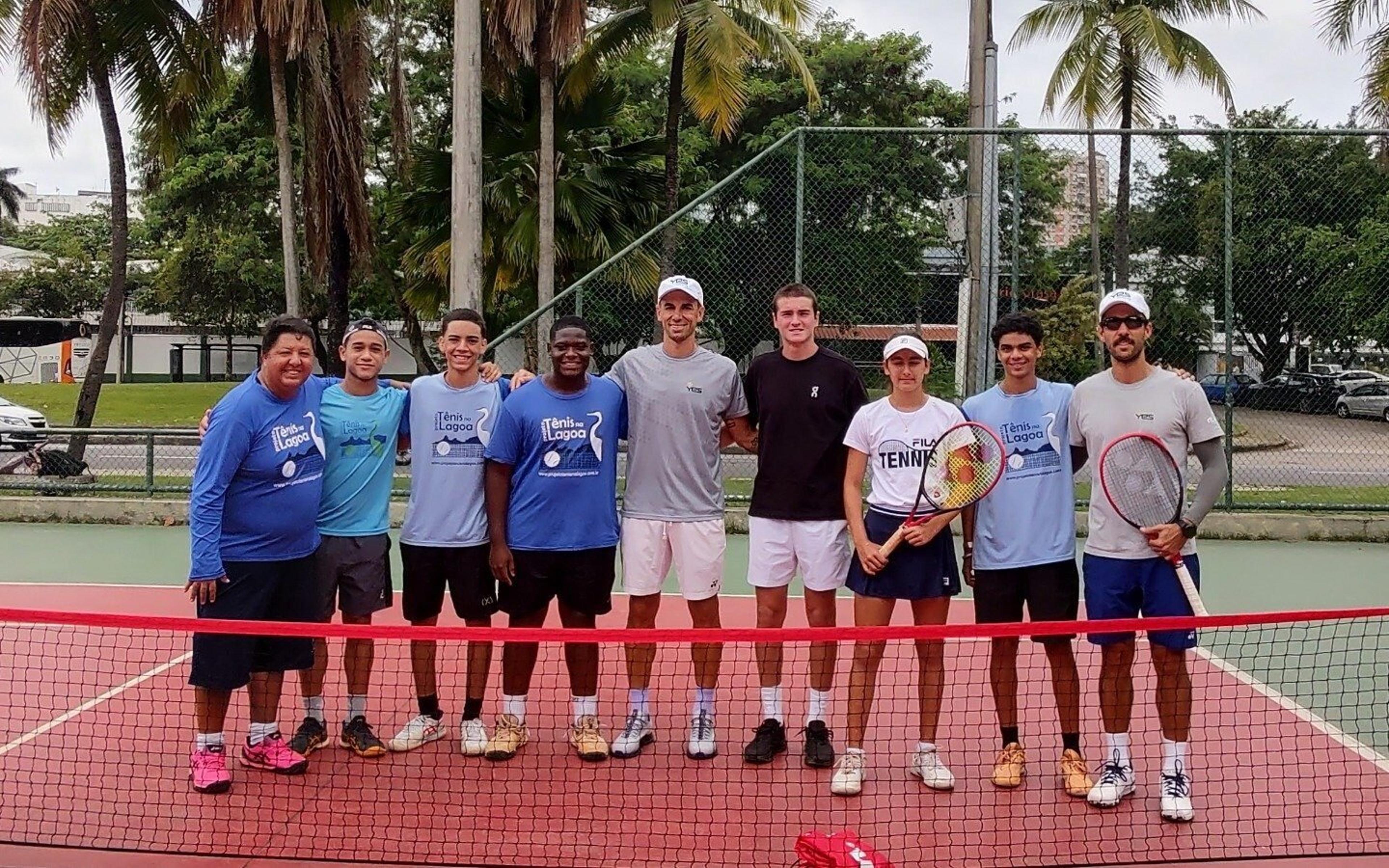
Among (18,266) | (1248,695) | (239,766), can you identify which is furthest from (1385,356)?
(18,266)

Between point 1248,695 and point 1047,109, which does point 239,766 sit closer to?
point 1248,695

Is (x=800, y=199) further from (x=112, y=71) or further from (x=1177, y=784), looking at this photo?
(x=112, y=71)

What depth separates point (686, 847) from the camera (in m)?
3.94

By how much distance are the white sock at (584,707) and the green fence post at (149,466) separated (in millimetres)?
8441

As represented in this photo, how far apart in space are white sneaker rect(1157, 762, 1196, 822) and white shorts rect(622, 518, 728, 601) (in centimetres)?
193

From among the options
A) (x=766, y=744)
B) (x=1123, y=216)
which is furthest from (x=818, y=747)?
(x=1123, y=216)

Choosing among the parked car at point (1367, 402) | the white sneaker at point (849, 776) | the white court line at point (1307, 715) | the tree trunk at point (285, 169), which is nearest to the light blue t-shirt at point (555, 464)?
the white sneaker at point (849, 776)

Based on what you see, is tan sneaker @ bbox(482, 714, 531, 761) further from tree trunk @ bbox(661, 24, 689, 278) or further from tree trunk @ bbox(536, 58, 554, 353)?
tree trunk @ bbox(661, 24, 689, 278)

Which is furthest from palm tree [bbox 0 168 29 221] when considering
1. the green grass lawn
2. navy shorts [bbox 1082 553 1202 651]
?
navy shorts [bbox 1082 553 1202 651]

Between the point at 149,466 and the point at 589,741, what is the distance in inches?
345

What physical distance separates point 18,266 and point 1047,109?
190ft

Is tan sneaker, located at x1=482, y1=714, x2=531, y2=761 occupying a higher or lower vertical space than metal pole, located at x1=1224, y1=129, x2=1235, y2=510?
lower

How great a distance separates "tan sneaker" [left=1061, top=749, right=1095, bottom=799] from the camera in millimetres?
4434

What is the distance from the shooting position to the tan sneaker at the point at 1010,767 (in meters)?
4.54
